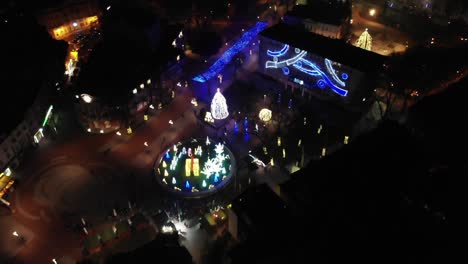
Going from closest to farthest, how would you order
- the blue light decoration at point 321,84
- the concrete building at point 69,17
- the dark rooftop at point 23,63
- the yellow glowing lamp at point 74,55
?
1. the dark rooftop at point 23,63
2. the blue light decoration at point 321,84
3. the yellow glowing lamp at point 74,55
4. the concrete building at point 69,17

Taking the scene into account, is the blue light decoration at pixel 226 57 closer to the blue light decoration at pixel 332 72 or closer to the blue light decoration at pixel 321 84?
the blue light decoration at pixel 321 84

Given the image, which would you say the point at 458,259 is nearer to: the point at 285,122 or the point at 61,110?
the point at 285,122

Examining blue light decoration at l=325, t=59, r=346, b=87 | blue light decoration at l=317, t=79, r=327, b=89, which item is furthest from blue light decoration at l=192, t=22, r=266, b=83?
blue light decoration at l=325, t=59, r=346, b=87

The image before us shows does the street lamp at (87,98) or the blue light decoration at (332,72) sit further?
the blue light decoration at (332,72)

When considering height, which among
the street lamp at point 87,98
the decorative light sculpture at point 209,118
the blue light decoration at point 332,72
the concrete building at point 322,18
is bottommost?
the decorative light sculpture at point 209,118

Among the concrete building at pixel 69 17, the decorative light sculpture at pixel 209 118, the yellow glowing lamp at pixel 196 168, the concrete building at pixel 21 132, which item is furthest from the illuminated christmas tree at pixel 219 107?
the concrete building at pixel 69 17
